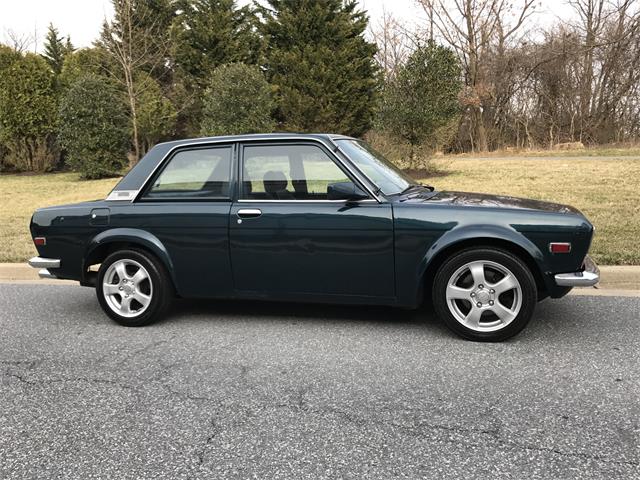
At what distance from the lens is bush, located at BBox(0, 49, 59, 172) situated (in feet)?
72.8

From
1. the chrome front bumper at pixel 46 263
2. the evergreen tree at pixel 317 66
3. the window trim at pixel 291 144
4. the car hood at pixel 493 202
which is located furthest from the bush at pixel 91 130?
the car hood at pixel 493 202

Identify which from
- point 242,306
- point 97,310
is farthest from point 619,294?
point 97,310

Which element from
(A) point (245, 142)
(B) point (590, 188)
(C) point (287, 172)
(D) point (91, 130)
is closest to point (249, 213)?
(C) point (287, 172)

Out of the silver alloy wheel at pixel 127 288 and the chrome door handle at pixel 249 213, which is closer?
the chrome door handle at pixel 249 213

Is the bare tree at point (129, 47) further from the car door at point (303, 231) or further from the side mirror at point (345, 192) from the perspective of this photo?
the side mirror at point (345, 192)

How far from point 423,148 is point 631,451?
13427mm

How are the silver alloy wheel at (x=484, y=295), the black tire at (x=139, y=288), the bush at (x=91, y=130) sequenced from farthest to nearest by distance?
the bush at (x=91, y=130) → the black tire at (x=139, y=288) → the silver alloy wheel at (x=484, y=295)

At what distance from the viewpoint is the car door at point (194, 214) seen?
4.38 metres

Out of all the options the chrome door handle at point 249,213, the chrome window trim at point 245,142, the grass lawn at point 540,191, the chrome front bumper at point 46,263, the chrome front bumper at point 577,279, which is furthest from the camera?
the grass lawn at point 540,191

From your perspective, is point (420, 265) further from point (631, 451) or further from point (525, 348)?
point (631, 451)

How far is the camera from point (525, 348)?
12.7 ft

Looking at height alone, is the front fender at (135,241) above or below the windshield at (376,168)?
below

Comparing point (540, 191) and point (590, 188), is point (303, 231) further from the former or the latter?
point (590, 188)

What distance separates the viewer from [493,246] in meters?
3.92
